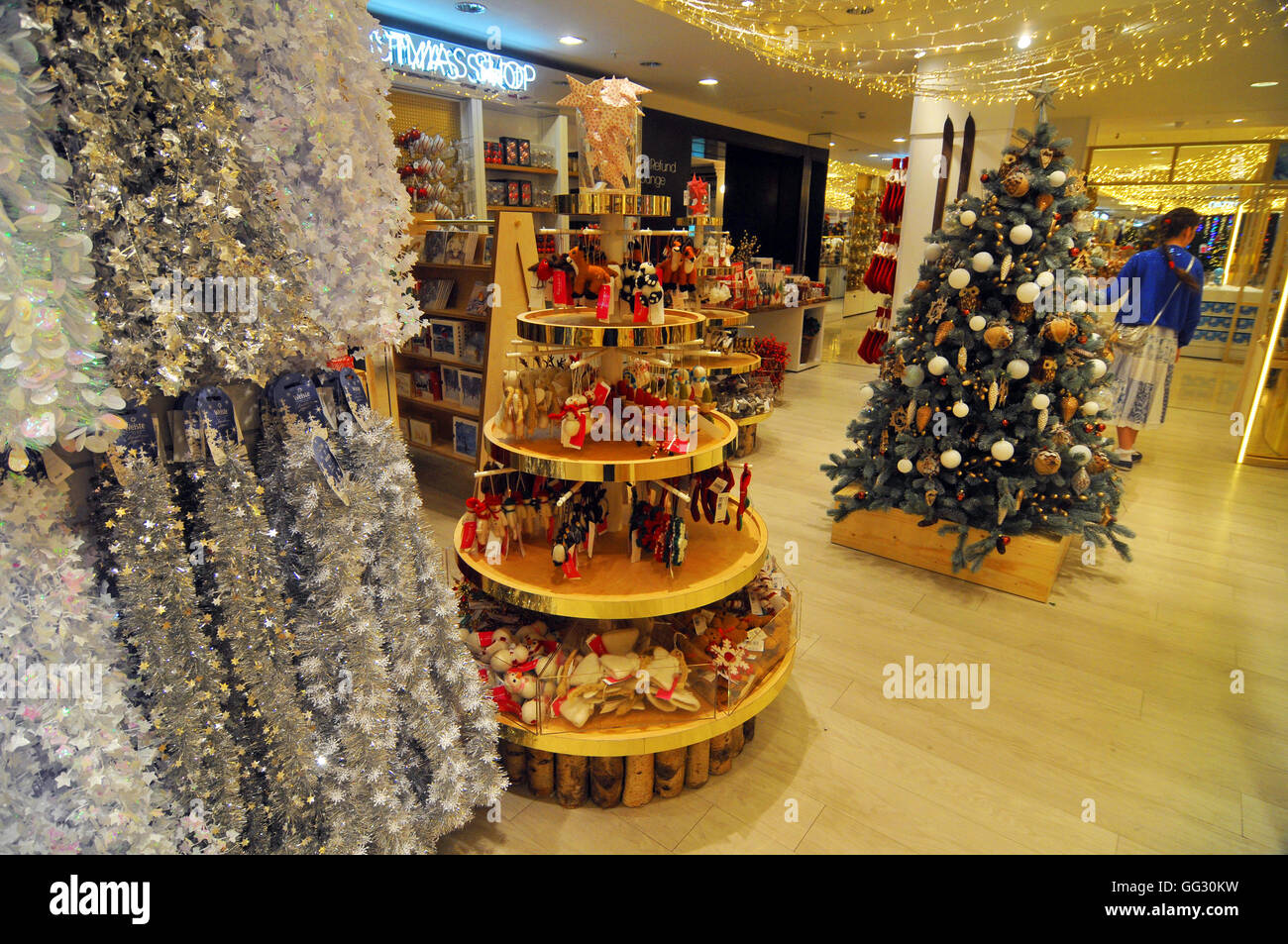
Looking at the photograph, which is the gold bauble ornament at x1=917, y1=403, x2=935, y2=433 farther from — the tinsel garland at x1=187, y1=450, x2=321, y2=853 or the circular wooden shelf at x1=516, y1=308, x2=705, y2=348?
the tinsel garland at x1=187, y1=450, x2=321, y2=853

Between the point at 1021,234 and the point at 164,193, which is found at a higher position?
the point at 1021,234

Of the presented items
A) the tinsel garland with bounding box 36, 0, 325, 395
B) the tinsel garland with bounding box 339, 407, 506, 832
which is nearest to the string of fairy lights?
the tinsel garland with bounding box 36, 0, 325, 395

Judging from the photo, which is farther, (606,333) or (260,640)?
(606,333)

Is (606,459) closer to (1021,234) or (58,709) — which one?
(58,709)

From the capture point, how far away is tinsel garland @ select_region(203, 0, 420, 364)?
1377mm

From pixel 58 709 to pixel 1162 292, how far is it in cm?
685

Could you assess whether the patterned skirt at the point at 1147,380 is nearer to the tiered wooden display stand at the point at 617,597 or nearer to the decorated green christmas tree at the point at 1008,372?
the decorated green christmas tree at the point at 1008,372

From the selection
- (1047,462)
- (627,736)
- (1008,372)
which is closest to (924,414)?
(1008,372)

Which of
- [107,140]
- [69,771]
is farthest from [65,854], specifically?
[107,140]

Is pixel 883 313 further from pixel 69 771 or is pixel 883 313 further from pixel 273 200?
pixel 69 771

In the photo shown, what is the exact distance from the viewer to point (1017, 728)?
255 centimetres

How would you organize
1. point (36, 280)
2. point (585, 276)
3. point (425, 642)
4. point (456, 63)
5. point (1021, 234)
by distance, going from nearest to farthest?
point (36, 280) → point (425, 642) → point (585, 276) → point (1021, 234) → point (456, 63)

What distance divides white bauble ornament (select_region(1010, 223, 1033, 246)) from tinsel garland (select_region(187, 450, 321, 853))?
349 cm

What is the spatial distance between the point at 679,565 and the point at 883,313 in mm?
4401
